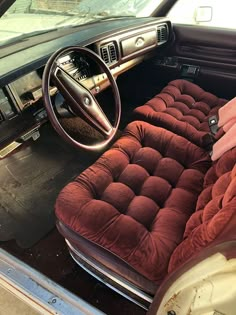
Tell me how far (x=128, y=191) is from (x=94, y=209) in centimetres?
18

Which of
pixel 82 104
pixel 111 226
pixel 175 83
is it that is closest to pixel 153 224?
pixel 111 226

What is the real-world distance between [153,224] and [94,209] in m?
0.21

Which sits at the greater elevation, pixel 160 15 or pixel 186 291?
pixel 160 15

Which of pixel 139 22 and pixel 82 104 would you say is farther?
pixel 139 22

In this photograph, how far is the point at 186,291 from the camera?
79 cm

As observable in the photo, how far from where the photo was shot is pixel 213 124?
1.62 metres

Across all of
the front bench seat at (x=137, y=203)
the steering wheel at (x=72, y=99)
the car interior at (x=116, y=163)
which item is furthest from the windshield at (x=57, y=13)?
the front bench seat at (x=137, y=203)

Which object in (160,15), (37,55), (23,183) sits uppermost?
(37,55)

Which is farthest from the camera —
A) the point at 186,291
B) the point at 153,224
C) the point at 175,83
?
the point at 175,83

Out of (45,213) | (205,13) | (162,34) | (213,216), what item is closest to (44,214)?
(45,213)

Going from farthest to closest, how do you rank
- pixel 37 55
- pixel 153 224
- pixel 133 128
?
pixel 133 128 < pixel 37 55 < pixel 153 224

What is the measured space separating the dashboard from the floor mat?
44cm

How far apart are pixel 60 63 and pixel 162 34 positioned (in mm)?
1075

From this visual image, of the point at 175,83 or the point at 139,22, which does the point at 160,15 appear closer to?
the point at 139,22
